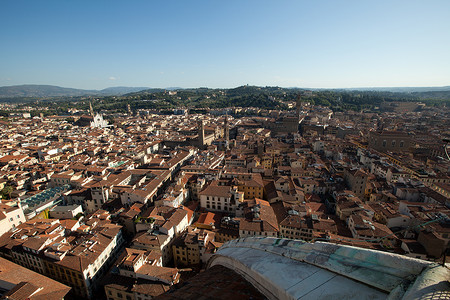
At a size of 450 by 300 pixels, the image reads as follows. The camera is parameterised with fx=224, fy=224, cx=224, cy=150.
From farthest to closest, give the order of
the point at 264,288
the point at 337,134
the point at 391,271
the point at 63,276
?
the point at 337,134 → the point at 63,276 → the point at 264,288 → the point at 391,271

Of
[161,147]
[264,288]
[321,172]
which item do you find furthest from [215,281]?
[161,147]

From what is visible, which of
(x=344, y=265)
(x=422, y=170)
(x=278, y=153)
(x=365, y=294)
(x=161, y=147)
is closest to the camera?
(x=365, y=294)

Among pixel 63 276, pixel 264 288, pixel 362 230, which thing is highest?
pixel 264 288

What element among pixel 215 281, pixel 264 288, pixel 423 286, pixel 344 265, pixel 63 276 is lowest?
pixel 63 276

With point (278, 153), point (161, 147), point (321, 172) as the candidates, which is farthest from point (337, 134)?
point (161, 147)

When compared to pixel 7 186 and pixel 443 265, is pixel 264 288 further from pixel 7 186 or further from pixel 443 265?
pixel 7 186

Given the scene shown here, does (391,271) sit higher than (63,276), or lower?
higher

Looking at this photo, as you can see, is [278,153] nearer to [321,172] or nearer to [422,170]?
[321,172]

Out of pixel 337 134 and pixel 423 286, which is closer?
pixel 423 286

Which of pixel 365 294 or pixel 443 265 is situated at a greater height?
pixel 443 265
